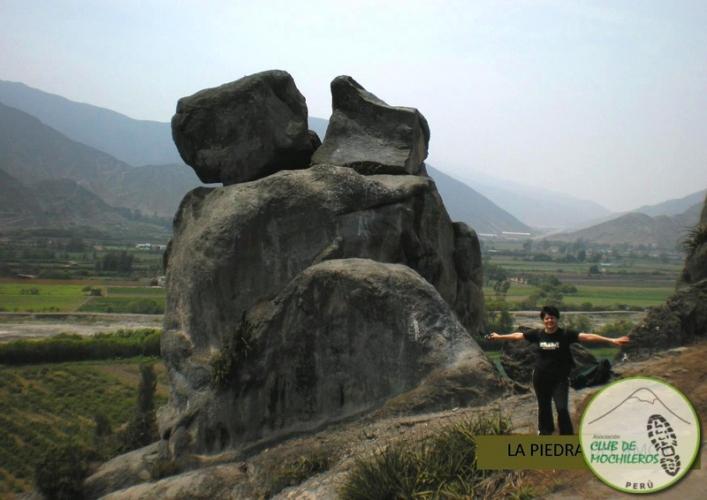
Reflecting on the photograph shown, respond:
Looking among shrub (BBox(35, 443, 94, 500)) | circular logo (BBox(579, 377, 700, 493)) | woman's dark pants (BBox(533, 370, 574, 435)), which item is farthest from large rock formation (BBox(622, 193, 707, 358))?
shrub (BBox(35, 443, 94, 500))

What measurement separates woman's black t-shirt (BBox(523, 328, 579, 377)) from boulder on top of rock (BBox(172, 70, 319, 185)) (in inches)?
496

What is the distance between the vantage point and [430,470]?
9406 millimetres

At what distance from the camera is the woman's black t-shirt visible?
9438mm

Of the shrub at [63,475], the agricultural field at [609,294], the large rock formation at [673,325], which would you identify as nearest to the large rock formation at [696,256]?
the large rock formation at [673,325]

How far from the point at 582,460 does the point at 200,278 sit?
1114 centimetres

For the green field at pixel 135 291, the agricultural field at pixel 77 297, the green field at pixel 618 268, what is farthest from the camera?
the green field at pixel 618 268

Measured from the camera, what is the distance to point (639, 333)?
15141mm

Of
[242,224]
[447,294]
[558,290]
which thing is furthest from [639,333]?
[558,290]

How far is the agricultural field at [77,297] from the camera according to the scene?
98.6 m

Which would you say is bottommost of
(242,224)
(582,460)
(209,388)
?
(209,388)

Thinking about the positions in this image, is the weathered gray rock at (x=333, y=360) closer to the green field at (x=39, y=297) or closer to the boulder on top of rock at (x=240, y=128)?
the boulder on top of rock at (x=240, y=128)

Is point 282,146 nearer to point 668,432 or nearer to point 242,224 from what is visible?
point 242,224

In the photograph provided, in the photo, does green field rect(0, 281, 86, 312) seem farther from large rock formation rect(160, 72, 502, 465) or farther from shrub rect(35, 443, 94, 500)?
large rock formation rect(160, 72, 502, 465)

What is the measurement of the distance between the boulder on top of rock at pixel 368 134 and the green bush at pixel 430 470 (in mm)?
11493
